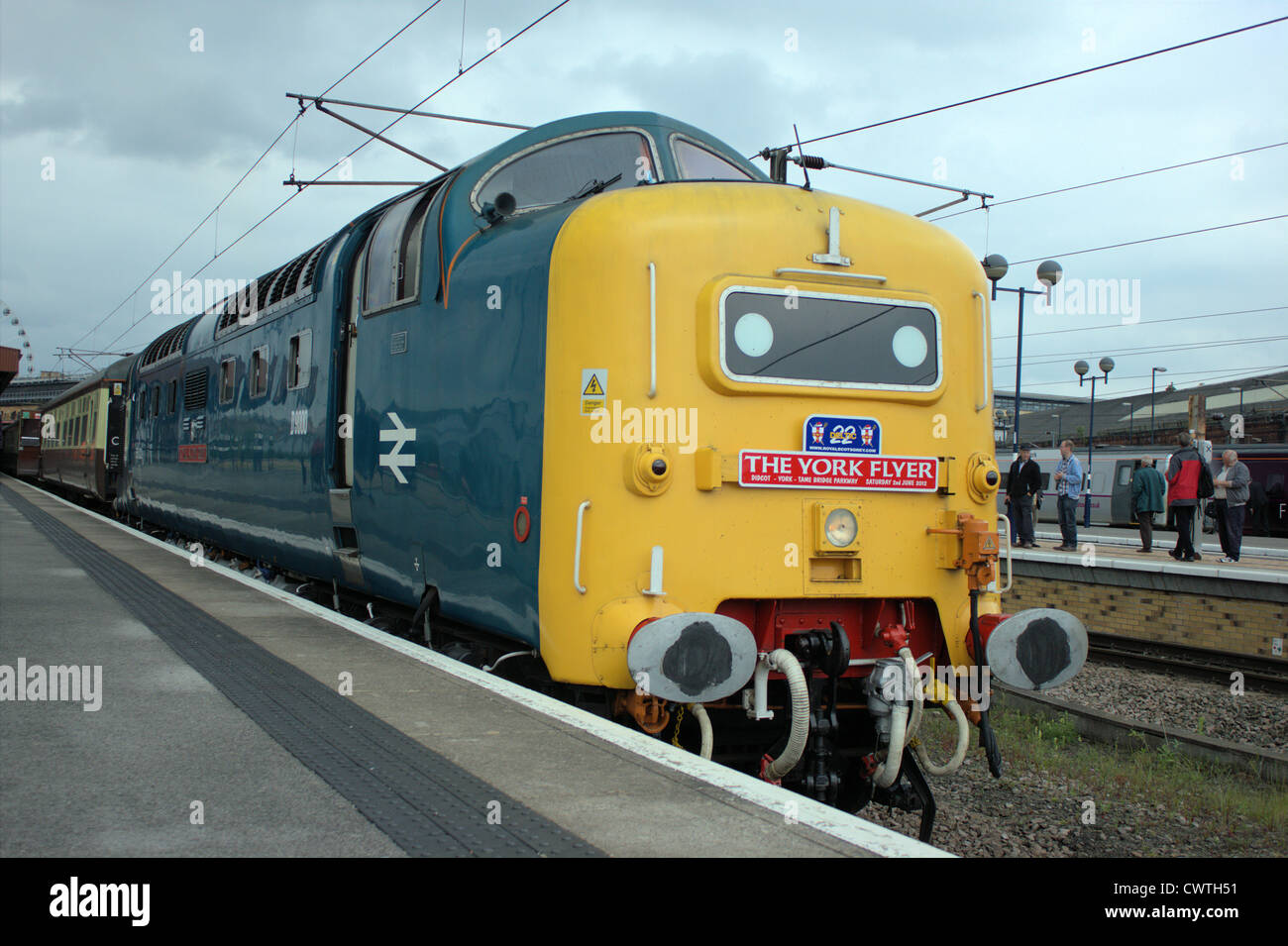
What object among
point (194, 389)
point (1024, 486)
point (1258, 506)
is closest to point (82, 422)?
point (194, 389)

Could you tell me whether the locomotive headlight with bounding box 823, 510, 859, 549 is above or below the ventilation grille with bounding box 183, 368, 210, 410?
below

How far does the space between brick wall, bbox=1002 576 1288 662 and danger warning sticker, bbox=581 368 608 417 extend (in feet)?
28.0

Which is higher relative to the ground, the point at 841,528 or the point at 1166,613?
the point at 841,528

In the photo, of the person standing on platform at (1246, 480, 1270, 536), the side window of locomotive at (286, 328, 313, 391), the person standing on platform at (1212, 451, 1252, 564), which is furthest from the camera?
the person standing on platform at (1246, 480, 1270, 536)

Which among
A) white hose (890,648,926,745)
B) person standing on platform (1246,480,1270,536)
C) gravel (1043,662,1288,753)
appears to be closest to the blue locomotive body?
white hose (890,648,926,745)

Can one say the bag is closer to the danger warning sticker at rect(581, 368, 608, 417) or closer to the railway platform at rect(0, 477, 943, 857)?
the railway platform at rect(0, 477, 943, 857)

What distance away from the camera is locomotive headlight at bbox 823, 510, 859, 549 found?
4727 mm

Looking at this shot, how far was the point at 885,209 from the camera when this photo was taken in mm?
5250

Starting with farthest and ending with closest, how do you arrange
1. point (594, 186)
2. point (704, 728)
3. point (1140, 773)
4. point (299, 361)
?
point (299, 361) → point (1140, 773) → point (594, 186) → point (704, 728)

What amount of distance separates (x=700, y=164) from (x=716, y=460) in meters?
2.17

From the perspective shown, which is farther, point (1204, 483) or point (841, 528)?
point (1204, 483)

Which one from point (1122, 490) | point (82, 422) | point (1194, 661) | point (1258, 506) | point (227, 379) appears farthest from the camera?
point (1122, 490)

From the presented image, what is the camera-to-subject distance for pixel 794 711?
4418mm

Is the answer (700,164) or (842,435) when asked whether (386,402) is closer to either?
(700,164)
